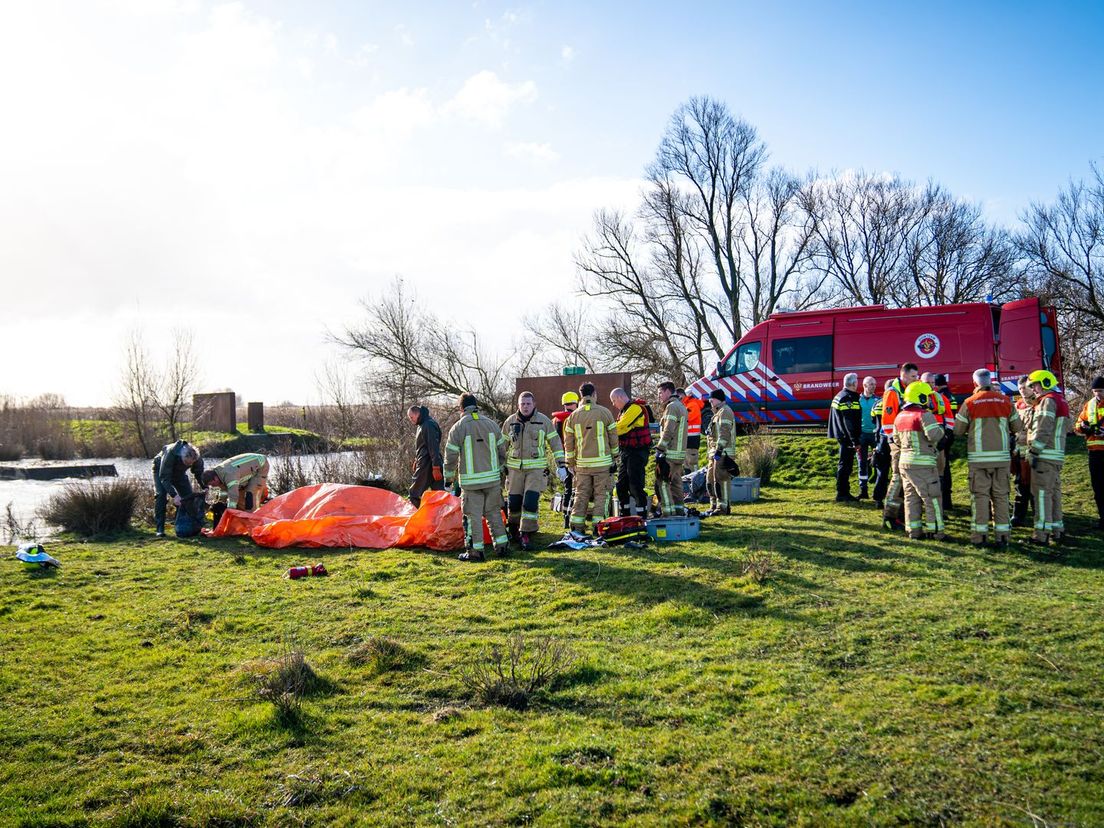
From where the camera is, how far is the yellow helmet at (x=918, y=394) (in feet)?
30.4

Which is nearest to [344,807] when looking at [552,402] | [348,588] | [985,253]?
[348,588]

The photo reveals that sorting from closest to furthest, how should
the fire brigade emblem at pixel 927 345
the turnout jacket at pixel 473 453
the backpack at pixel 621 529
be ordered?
the turnout jacket at pixel 473 453 → the backpack at pixel 621 529 → the fire brigade emblem at pixel 927 345

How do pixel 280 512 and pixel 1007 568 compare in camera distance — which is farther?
pixel 280 512

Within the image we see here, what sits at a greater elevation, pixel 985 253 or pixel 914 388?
pixel 985 253

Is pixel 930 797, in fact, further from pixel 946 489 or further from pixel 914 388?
pixel 946 489

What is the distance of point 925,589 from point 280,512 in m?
9.19

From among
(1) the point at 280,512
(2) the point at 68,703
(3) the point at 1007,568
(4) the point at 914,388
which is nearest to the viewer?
(2) the point at 68,703

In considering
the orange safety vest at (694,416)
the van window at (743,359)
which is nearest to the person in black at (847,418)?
the orange safety vest at (694,416)

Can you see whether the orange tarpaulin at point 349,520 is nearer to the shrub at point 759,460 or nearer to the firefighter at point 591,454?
the firefighter at point 591,454

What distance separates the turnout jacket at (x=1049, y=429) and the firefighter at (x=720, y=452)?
3870mm

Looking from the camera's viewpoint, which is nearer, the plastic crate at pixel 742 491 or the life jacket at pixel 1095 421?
the life jacket at pixel 1095 421

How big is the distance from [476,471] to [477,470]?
0.06 feet

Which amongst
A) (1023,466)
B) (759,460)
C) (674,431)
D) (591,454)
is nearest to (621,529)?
(591,454)

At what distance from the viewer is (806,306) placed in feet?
121
